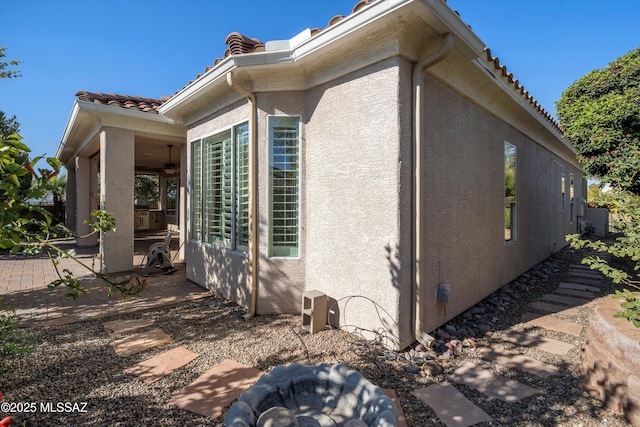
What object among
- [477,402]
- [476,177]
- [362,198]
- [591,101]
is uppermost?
[591,101]

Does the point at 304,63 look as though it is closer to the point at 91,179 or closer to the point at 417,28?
the point at 417,28

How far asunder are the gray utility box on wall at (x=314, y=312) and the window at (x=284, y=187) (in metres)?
0.92

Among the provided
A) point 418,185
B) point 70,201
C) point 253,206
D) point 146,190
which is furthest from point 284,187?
point 146,190

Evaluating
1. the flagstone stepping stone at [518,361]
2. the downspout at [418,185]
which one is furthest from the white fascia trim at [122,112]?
the flagstone stepping stone at [518,361]

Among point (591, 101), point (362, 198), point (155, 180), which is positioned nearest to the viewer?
point (362, 198)

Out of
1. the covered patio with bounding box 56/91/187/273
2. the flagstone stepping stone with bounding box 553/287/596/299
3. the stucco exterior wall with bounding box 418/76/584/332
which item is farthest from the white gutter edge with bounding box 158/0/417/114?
the flagstone stepping stone with bounding box 553/287/596/299

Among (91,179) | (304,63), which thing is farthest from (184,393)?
(91,179)

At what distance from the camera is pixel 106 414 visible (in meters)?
2.80

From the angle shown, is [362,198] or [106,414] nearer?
[106,414]

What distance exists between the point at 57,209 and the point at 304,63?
20286mm

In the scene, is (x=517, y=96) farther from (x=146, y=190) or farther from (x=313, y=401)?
(x=146, y=190)

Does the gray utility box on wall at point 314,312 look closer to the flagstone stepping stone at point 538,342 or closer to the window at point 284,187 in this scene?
the window at point 284,187

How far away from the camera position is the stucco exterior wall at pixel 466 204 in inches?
180

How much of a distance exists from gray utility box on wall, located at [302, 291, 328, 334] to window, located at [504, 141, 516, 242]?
532cm
